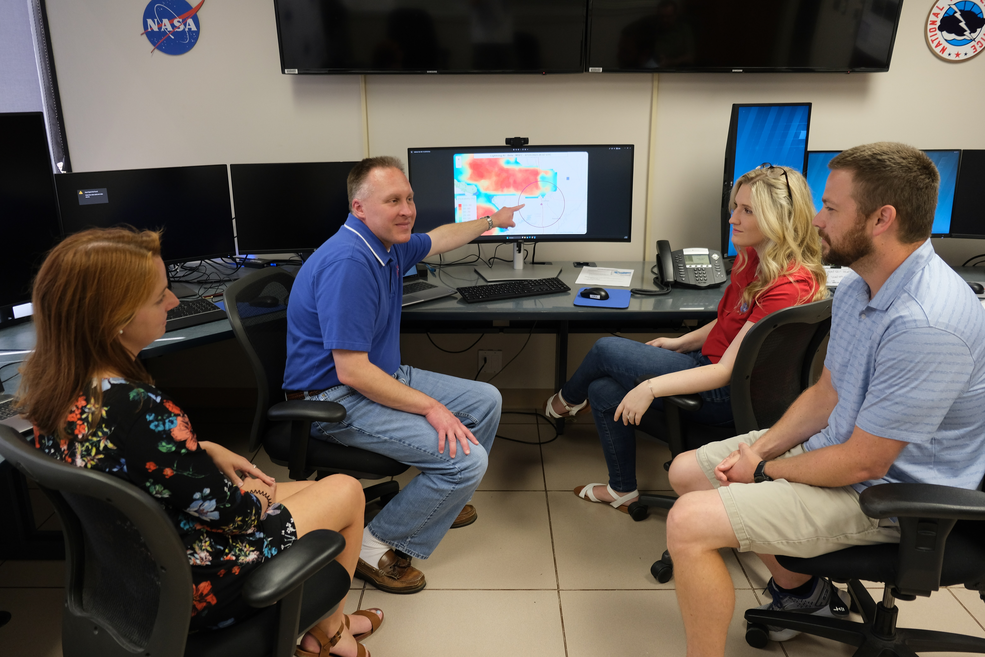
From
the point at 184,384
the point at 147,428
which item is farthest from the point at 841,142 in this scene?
the point at 184,384

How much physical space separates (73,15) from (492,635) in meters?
2.98

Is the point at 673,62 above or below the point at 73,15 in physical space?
below

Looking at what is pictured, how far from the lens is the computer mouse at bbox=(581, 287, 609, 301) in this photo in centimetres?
238

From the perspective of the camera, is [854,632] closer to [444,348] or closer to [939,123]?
[444,348]

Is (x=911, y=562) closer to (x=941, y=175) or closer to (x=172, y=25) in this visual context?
(x=941, y=175)

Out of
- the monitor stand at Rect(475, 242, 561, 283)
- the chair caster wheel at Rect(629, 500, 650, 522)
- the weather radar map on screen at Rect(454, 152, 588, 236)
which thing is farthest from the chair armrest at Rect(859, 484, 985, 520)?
the weather radar map on screen at Rect(454, 152, 588, 236)

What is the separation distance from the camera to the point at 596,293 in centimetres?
240

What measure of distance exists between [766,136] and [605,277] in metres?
0.88

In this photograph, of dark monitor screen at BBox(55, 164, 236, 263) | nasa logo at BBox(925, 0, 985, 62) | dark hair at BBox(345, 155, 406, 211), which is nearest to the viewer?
dark hair at BBox(345, 155, 406, 211)

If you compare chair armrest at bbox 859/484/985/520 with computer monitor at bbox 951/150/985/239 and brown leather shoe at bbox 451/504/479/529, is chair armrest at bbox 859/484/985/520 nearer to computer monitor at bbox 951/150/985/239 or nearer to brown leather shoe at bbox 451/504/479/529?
brown leather shoe at bbox 451/504/479/529

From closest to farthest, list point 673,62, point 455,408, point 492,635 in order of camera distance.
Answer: point 492,635 → point 455,408 → point 673,62

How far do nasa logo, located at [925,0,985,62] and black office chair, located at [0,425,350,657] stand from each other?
3.14 m

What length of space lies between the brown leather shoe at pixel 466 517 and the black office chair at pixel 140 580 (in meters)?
1.12

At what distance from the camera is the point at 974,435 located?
4.44ft
